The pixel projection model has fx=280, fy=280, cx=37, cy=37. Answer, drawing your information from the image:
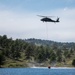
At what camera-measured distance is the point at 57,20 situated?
89312mm

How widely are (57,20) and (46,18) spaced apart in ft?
15.0

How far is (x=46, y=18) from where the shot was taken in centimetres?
8650
